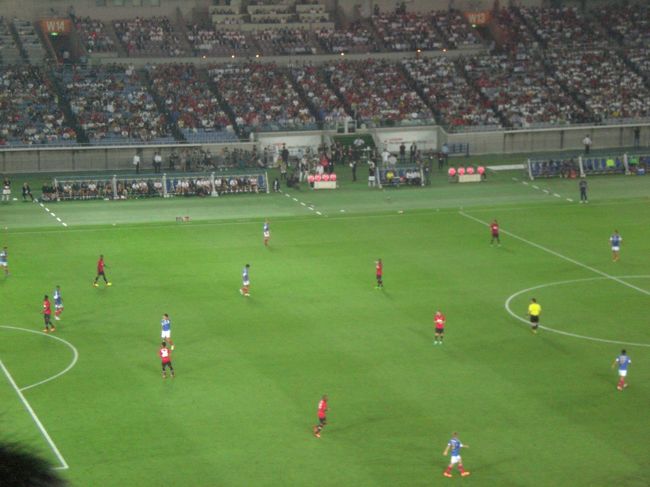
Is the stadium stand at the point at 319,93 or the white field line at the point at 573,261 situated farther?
the stadium stand at the point at 319,93

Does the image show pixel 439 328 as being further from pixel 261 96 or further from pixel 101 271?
pixel 261 96

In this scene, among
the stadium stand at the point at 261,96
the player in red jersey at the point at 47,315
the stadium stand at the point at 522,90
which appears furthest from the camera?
the stadium stand at the point at 522,90

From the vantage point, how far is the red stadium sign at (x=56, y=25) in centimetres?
10200

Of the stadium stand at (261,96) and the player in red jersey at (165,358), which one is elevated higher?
the stadium stand at (261,96)

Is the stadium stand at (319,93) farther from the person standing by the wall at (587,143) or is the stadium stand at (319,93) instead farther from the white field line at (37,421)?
the white field line at (37,421)

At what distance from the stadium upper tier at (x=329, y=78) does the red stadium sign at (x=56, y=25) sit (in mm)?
1318

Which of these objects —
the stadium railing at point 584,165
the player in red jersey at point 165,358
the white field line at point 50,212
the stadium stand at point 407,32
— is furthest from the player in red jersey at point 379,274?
the stadium stand at point 407,32

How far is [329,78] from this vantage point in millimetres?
103000

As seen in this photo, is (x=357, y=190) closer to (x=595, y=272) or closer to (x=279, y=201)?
(x=279, y=201)

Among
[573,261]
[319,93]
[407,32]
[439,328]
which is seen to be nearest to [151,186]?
[319,93]

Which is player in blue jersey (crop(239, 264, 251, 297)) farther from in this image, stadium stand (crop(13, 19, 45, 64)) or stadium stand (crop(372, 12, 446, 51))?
stadium stand (crop(372, 12, 446, 51))

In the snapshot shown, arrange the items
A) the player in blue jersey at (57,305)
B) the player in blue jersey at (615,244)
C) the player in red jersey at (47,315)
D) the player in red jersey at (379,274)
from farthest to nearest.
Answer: the player in blue jersey at (615,244) → the player in red jersey at (379,274) → the player in blue jersey at (57,305) → the player in red jersey at (47,315)

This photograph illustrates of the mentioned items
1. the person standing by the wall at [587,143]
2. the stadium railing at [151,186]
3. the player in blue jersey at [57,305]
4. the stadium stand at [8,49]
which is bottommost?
the player in blue jersey at [57,305]

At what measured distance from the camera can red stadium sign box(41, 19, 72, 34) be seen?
10200 cm
